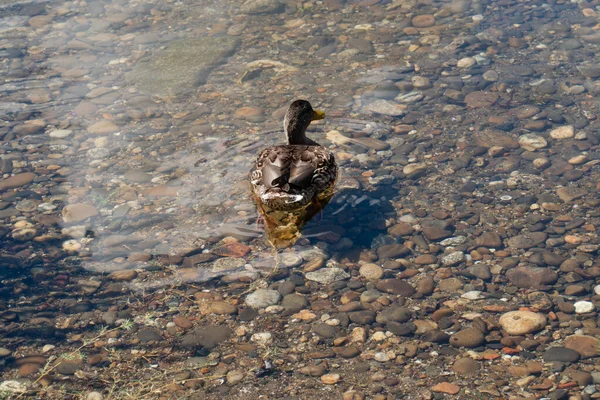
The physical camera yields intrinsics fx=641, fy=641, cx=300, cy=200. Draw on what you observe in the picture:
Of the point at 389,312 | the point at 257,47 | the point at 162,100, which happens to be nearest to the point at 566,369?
the point at 389,312

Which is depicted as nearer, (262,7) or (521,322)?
(521,322)

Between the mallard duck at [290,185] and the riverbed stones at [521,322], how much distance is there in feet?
6.45

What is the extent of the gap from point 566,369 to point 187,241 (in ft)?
10.8

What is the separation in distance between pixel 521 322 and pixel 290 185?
224 cm

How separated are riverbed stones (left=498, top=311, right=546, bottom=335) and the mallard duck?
197 centimetres

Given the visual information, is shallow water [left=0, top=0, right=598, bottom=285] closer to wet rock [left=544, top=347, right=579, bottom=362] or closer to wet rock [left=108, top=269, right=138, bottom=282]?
wet rock [left=108, top=269, right=138, bottom=282]

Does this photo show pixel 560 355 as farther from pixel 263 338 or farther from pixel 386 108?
pixel 386 108

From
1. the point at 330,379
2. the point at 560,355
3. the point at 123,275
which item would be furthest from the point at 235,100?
the point at 560,355

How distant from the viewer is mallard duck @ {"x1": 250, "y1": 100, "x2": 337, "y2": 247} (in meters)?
5.73

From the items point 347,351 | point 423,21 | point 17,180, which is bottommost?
point 347,351

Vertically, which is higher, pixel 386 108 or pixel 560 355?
pixel 386 108

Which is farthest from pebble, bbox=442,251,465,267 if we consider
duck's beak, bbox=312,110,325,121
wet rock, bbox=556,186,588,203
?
duck's beak, bbox=312,110,325,121

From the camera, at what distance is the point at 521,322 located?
4762mm

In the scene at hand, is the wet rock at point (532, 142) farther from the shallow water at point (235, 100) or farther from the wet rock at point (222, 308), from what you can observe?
the wet rock at point (222, 308)
